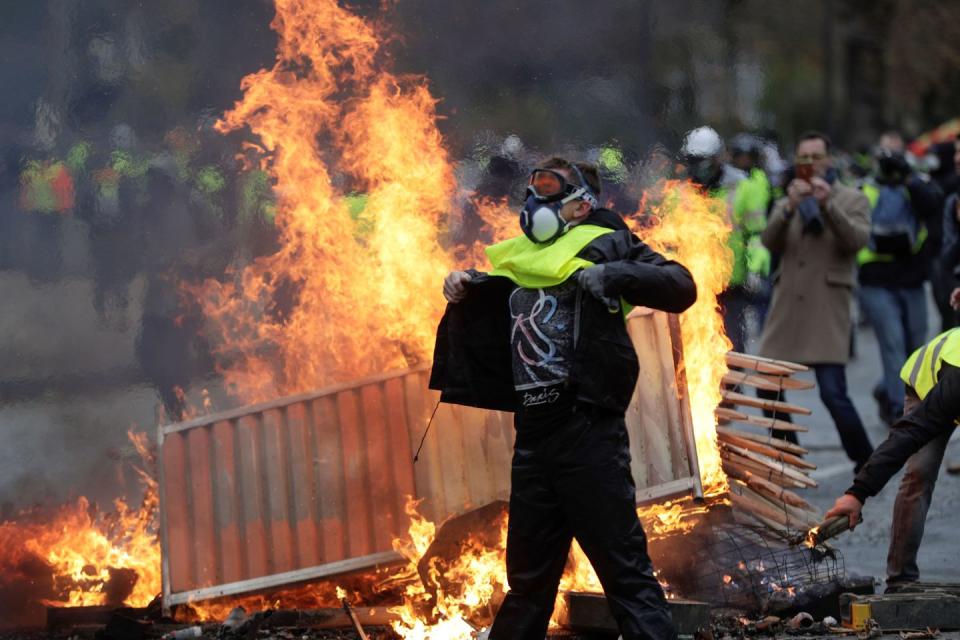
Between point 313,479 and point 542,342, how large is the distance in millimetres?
2073

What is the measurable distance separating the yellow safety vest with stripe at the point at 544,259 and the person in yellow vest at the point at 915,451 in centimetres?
153

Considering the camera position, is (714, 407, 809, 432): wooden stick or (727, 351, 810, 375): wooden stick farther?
(727, 351, 810, 375): wooden stick

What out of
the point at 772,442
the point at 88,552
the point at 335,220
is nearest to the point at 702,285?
the point at 772,442

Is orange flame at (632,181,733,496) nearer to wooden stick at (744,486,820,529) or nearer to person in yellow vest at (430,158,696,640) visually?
wooden stick at (744,486,820,529)

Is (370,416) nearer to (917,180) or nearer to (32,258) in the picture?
(32,258)

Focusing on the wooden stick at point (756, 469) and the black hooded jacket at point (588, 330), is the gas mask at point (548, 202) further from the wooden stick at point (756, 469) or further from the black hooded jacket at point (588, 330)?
the wooden stick at point (756, 469)

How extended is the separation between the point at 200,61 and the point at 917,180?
20.5 ft

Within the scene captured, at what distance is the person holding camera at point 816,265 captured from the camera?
8445 mm

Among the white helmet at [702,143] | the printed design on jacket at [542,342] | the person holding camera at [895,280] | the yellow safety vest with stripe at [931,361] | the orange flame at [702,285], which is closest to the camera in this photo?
the printed design on jacket at [542,342]

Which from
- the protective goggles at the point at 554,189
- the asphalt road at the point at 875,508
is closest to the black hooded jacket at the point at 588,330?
the protective goggles at the point at 554,189

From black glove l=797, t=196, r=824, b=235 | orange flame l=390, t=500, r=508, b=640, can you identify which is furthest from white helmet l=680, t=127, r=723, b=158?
orange flame l=390, t=500, r=508, b=640

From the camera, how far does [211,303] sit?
7.54 m

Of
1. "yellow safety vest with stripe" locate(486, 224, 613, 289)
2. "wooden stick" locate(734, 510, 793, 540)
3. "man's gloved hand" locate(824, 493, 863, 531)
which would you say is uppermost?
"yellow safety vest with stripe" locate(486, 224, 613, 289)

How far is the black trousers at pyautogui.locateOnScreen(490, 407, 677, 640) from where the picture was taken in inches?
189
